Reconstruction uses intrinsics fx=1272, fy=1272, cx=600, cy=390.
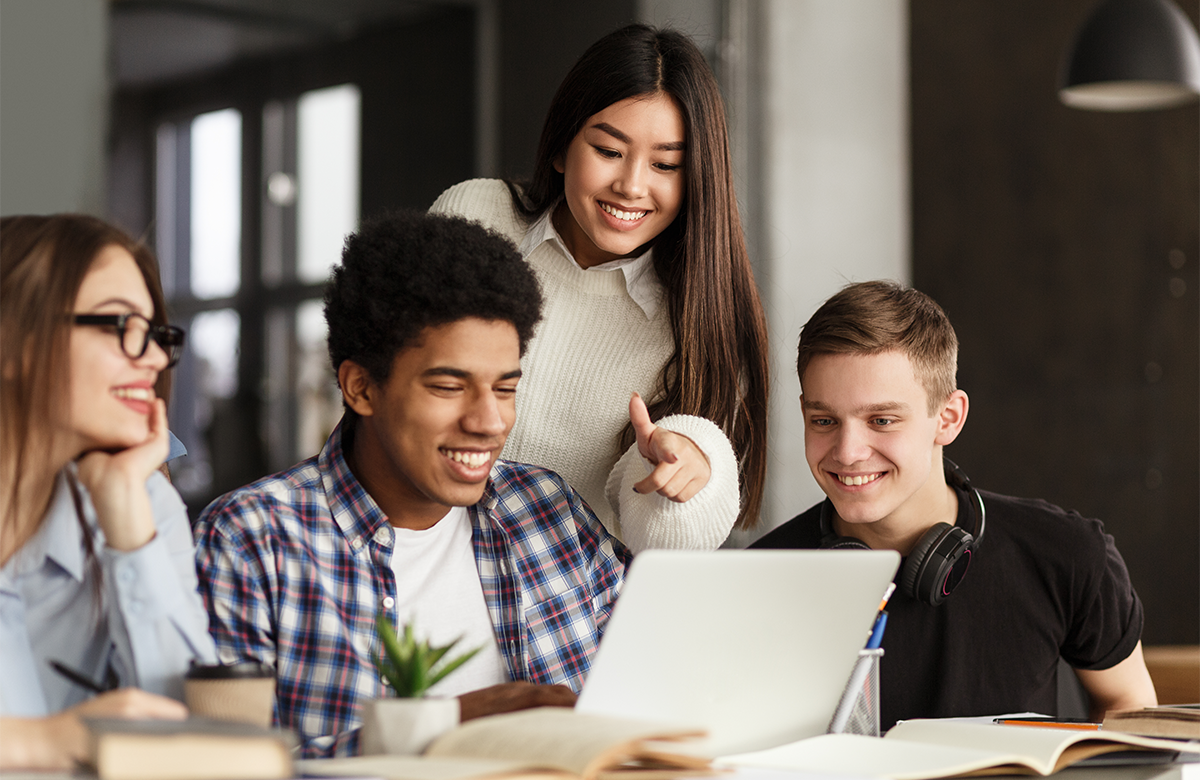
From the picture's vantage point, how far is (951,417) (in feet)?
6.23

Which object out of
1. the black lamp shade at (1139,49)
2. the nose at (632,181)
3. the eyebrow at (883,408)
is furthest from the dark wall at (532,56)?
the eyebrow at (883,408)

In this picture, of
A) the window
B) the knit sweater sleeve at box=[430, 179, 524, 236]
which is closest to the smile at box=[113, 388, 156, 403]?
the knit sweater sleeve at box=[430, 179, 524, 236]

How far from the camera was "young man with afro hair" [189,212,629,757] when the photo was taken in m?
1.35

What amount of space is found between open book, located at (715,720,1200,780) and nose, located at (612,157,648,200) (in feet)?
2.87

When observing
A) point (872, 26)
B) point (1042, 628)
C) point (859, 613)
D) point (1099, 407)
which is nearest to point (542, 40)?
point (872, 26)

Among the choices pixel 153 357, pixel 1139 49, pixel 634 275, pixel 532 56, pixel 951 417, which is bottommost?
pixel 951 417

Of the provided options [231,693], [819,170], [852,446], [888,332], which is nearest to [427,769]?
[231,693]

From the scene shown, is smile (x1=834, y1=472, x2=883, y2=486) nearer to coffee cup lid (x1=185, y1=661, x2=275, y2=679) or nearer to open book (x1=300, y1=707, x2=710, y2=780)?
open book (x1=300, y1=707, x2=710, y2=780)

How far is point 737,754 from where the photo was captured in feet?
3.98

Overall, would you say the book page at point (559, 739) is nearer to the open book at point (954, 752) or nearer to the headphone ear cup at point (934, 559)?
the open book at point (954, 752)

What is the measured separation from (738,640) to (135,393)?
611 mm

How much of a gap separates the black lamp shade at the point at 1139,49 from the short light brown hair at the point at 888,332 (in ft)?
7.01

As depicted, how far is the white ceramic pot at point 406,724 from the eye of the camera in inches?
41.0

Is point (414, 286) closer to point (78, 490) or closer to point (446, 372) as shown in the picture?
point (446, 372)
